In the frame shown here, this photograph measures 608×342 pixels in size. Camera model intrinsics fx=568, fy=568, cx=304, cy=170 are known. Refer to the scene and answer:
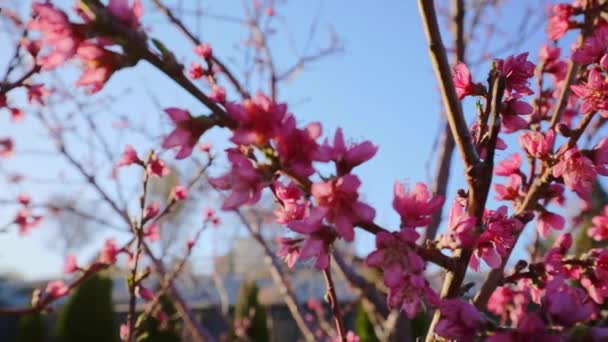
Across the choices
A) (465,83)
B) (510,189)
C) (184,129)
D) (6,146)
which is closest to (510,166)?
(510,189)

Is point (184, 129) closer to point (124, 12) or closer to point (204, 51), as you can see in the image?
point (124, 12)

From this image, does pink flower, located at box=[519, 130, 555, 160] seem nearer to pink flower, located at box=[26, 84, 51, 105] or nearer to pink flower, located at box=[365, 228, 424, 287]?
pink flower, located at box=[365, 228, 424, 287]

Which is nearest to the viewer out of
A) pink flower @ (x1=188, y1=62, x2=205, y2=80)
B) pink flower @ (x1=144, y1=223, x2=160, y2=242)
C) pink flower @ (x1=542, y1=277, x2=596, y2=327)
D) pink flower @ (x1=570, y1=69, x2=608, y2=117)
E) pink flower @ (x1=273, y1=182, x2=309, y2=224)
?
pink flower @ (x1=542, y1=277, x2=596, y2=327)

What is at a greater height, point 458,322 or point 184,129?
point 184,129

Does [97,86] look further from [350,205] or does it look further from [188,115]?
[350,205]

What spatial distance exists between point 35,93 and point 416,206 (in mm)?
1864

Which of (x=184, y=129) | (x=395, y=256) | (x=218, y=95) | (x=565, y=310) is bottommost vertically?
(x=565, y=310)

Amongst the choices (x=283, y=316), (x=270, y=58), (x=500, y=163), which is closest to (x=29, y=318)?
(x=283, y=316)

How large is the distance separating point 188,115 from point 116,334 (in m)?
11.6

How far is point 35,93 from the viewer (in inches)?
92.8

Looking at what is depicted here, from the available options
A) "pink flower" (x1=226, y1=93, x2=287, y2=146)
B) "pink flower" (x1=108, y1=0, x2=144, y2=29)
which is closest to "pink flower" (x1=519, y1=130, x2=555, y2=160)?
"pink flower" (x1=226, y1=93, x2=287, y2=146)

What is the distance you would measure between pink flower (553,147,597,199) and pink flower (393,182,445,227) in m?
0.46

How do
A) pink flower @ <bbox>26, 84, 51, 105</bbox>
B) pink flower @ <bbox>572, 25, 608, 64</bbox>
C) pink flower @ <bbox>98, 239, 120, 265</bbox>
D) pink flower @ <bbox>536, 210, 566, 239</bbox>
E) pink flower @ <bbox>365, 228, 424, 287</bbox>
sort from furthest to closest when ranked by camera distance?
1. pink flower @ <bbox>98, 239, 120, 265</bbox>
2. pink flower @ <bbox>26, 84, 51, 105</bbox>
3. pink flower @ <bbox>536, 210, 566, 239</bbox>
4. pink flower @ <bbox>572, 25, 608, 64</bbox>
5. pink flower @ <bbox>365, 228, 424, 287</bbox>

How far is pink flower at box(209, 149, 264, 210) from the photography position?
3.30 ft
